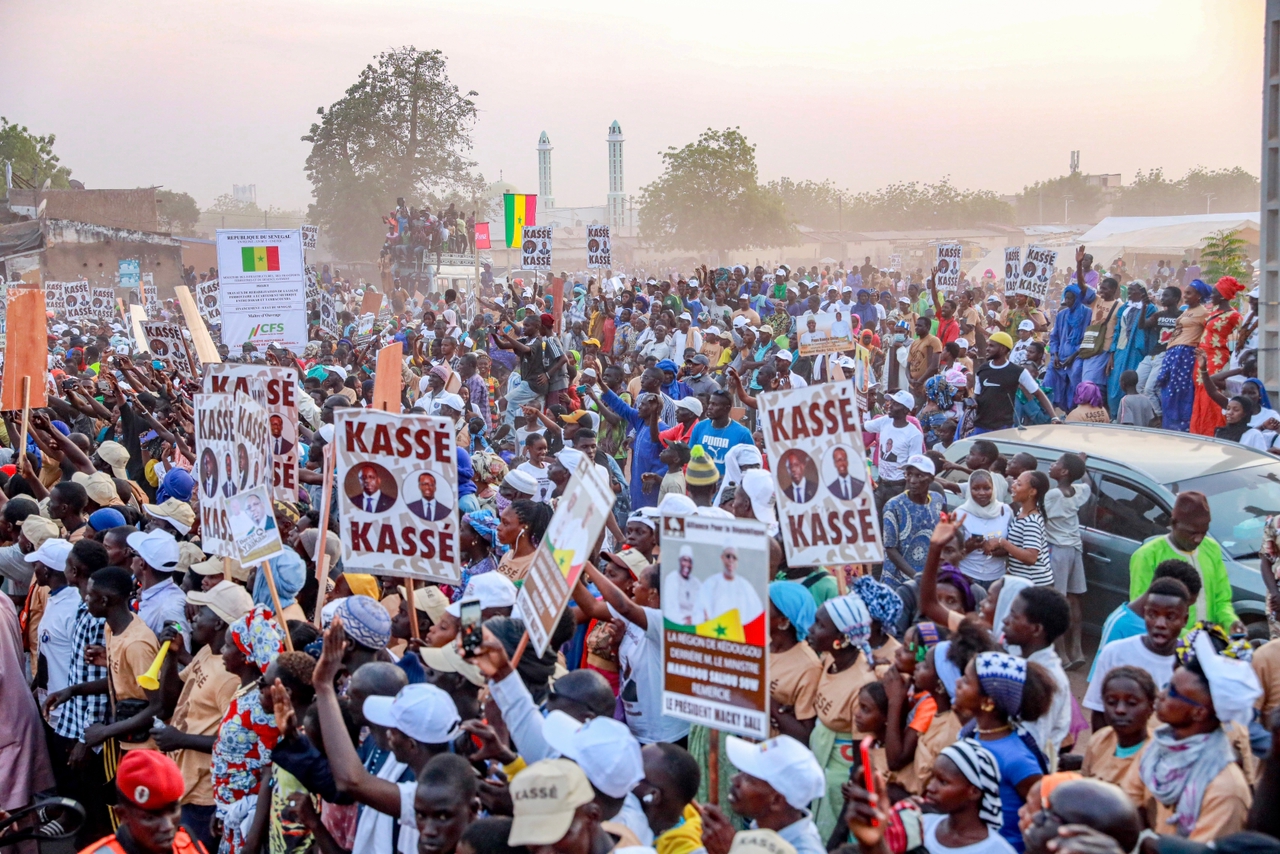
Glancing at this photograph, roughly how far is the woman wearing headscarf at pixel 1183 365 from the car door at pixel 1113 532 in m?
5.84

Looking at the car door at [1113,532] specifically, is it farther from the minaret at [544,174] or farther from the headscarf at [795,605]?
the minaret at [544,174]

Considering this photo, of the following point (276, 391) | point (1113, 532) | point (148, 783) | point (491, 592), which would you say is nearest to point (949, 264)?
point (1113, 532)

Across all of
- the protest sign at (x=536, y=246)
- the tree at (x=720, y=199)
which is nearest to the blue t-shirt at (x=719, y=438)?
the protest sign at (x=536, y=246)

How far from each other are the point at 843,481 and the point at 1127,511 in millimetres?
3768

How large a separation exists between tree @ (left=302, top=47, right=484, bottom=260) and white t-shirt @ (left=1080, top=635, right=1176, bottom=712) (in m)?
61.7

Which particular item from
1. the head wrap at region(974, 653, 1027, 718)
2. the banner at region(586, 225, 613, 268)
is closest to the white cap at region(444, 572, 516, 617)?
the head wrap at region(974, 653, 1027, 718)

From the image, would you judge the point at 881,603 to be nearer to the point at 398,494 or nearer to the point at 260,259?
the point at 398,494

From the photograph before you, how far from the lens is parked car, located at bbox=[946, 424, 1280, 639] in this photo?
761cm

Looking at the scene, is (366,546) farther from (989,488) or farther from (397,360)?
(989,488)

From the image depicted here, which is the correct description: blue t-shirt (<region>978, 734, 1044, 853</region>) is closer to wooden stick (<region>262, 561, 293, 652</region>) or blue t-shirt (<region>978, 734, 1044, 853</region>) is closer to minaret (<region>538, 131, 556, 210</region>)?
wooden stick (<region>262, 561, 293, 652</region>)

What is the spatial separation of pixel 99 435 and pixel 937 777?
38.3ft

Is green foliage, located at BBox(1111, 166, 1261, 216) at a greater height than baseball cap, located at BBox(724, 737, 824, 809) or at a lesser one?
greater

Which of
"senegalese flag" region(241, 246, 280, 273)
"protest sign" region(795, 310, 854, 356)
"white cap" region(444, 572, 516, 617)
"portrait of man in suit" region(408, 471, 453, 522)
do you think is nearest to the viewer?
"white cap" region(444, 572, 516, 617)

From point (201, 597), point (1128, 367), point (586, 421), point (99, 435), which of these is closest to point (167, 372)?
point (99, 435)
